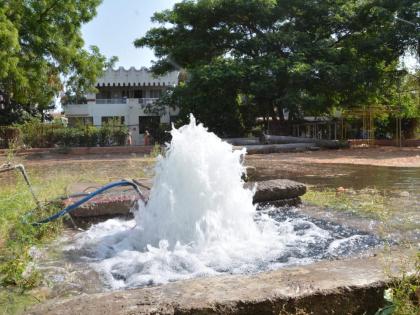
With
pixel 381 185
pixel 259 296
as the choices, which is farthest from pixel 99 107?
pixel 259 296

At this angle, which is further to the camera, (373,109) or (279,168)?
(373,109)

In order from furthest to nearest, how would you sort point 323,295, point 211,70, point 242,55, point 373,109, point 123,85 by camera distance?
point 123,85
point 242,55
point 373,109
point 211,70
point 323,295

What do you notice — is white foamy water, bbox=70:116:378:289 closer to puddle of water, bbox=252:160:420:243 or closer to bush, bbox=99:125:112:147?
puddle of water, bbox=252:160:420:243

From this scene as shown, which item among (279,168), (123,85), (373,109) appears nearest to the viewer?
(279,168)

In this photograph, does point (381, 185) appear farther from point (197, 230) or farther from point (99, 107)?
point (99, 107)

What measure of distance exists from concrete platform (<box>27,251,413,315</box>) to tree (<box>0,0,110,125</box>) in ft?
73.2

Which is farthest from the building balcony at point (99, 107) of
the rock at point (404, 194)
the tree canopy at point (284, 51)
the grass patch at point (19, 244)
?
the grass patch at point (19, 244)

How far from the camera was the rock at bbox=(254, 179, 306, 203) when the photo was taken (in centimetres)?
638

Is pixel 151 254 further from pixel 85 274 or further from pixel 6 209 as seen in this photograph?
pixel 6 209

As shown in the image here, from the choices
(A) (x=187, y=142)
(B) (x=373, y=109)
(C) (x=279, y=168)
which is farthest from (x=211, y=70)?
(A) (x=187, y=142)

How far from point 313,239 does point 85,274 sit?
2.27m

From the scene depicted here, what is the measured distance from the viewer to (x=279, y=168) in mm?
14961

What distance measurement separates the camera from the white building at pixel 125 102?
3981 cm

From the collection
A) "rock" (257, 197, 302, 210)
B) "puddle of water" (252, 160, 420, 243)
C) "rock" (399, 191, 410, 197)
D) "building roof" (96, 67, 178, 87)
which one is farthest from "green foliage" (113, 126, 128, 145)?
"rock" (257, 197, 302, 210)
